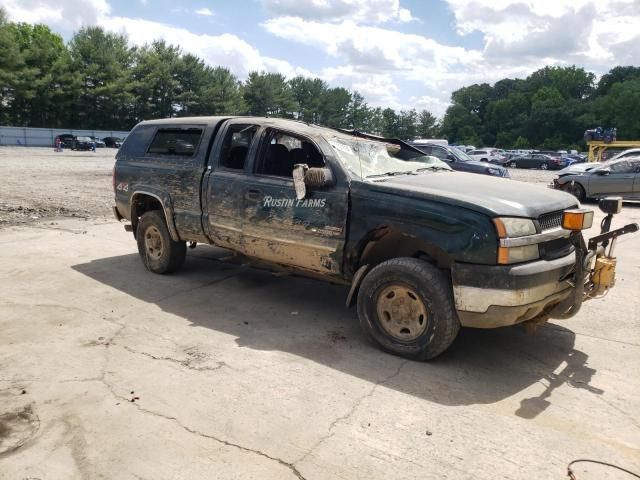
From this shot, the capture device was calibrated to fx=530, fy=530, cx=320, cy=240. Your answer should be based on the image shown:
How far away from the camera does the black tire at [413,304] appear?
4.01 meters

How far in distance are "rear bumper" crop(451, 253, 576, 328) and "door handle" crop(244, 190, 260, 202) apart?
213 cm

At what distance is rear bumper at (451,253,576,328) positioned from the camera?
378 cm

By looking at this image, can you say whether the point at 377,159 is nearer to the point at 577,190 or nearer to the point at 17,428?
the point at 17,428

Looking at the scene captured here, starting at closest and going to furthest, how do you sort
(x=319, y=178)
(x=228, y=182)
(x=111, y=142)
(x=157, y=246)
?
(x=319, y=178), (x=228, y=182), (x=157, y=246), (x=111, y=142)

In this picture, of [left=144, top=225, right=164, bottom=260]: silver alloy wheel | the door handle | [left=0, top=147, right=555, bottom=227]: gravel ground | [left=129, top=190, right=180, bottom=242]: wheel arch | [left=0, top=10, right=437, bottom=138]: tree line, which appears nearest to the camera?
the door handle

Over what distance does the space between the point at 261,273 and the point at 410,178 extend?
9.01ft

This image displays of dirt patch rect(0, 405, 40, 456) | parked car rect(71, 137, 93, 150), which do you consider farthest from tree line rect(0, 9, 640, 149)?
dirt patch rect(0, 405, 40, 456)

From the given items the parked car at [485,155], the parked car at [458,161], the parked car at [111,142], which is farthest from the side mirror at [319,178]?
the parked car at [111,142]

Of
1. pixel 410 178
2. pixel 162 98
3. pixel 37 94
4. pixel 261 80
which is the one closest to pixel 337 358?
pixel 410 178

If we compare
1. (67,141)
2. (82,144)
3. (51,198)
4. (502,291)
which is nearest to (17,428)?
(502,291)

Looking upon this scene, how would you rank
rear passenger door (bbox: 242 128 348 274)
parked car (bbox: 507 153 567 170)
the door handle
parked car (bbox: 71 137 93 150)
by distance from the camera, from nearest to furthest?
1. rear passenger door (bbox: 242 128 348 274)
2. the door handle
3. parked car (bbox: 507 153 567 170)
4. parked car (bbox: 71 137 93 150)

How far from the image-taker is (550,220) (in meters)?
4.21

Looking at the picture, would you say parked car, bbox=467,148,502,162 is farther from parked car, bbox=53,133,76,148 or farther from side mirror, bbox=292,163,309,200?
side mirror, bbox=292,163,309,200

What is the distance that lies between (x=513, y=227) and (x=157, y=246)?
4395 mm
